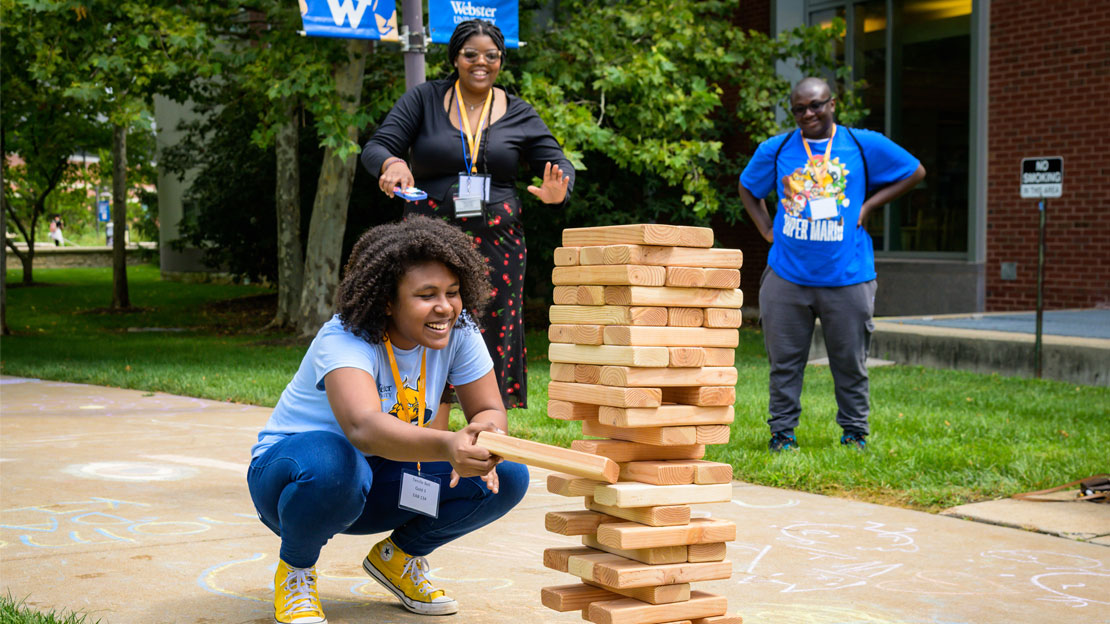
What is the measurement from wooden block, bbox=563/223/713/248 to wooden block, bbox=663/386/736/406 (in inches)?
15.0

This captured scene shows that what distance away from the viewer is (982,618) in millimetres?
3496

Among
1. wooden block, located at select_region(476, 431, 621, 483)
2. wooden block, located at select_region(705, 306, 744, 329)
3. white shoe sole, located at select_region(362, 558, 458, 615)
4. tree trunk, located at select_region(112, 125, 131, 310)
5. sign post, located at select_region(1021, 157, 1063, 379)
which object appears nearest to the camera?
wooden block, located at select_region(476, 431, 621, 483)

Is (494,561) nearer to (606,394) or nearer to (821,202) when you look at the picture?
(606,394)

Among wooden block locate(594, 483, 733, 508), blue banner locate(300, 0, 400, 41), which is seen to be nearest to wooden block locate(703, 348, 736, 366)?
wooden block locate(594, 483, 733, 508)

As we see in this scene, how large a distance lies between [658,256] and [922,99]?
1236 cm

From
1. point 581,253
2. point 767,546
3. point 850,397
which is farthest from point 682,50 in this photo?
point 581,253

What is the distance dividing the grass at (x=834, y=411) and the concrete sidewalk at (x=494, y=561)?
40 centimetres

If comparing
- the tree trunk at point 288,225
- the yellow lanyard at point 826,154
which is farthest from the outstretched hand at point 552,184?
the tree trunk at point 288,225

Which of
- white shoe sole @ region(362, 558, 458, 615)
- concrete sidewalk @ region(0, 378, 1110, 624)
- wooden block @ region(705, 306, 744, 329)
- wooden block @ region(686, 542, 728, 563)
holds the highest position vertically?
wooden block @ region(705, 306, 744, 329)

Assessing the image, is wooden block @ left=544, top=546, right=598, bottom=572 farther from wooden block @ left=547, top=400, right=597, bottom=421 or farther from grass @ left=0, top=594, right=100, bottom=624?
grass @ left=0, top=594, right=100, bottom=624

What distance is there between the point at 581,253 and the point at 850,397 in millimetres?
3226

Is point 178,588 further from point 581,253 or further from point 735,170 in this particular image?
point 735,170

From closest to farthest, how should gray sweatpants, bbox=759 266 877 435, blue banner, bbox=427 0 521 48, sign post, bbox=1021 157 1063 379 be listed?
gray sweatpants, bbox=759 266 877 435
blue banner, bbox=427 0 521 48
sign post, bbox=1021 157 1063 379

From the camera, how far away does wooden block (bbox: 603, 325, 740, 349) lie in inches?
121
